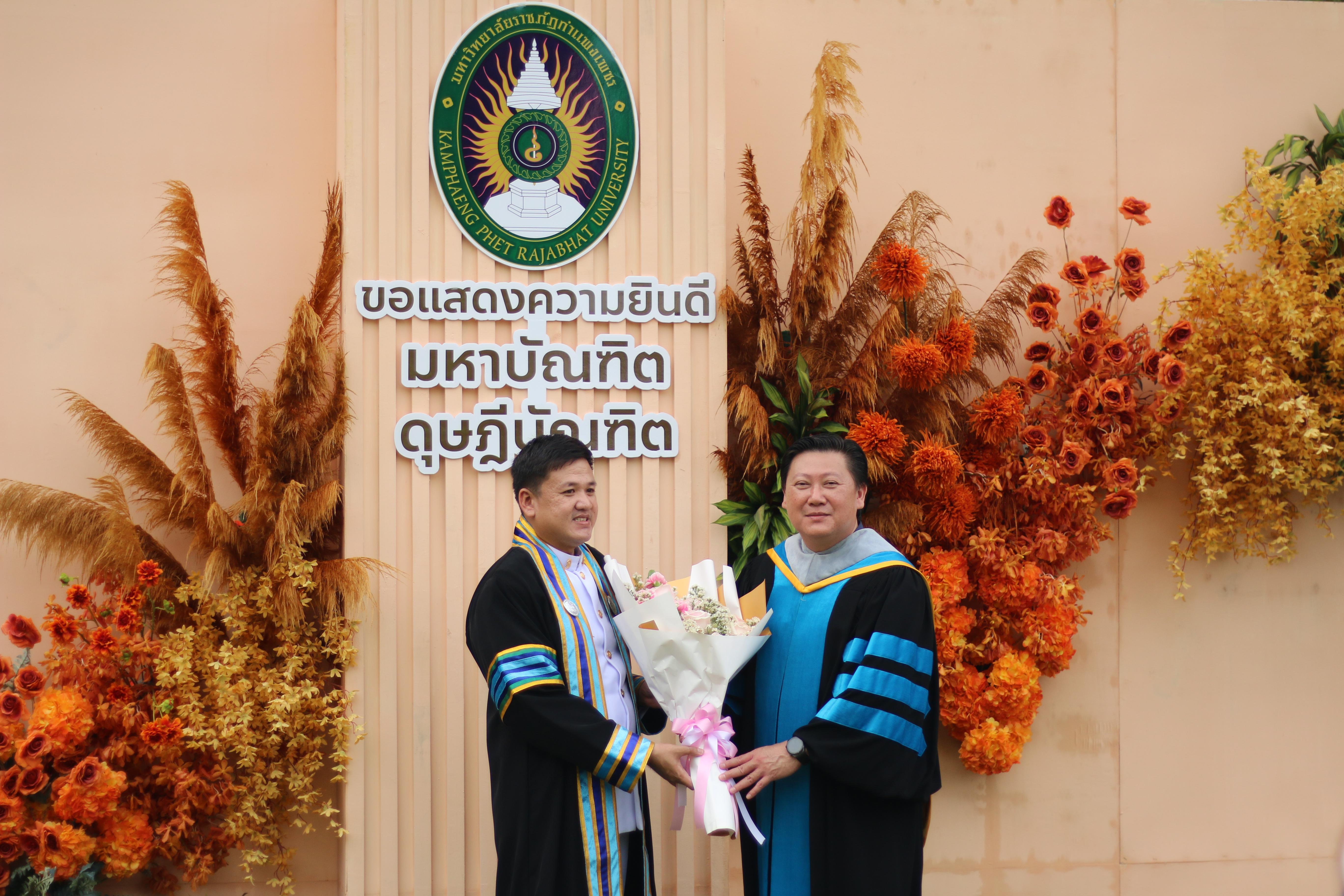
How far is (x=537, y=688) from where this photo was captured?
2600 millimetres

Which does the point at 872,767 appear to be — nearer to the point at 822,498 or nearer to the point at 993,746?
the point at 822,498

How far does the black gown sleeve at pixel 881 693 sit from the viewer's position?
2648 millimetres

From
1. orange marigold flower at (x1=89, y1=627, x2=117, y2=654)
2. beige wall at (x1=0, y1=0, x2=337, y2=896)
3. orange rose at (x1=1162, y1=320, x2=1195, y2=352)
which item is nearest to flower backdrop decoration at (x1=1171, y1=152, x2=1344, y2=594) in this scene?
orange rose at (x1=1162, y1=320, x2=1195, y2=352)

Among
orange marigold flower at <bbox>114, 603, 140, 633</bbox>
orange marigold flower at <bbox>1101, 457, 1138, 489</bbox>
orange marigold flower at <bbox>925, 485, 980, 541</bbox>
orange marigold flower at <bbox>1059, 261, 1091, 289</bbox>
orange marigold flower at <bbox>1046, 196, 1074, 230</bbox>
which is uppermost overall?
orange marigold flower at <bbox>1046, 196, 1074, 230</bbox>

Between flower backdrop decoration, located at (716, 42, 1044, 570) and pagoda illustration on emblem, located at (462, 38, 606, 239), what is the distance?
603 millimetres

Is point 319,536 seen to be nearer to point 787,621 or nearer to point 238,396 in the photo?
point 238,396

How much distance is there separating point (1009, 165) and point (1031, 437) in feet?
4.05

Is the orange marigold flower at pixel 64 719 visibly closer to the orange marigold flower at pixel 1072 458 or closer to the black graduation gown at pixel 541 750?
the black graduation gown at pixel 541 750

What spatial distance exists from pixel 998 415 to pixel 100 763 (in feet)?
10.3

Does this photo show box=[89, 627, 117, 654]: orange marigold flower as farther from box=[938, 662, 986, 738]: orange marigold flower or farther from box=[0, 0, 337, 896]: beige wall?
box=[938, 662, 986, 738]: orange marigold flower

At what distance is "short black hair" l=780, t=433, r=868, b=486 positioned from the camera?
2.79 m

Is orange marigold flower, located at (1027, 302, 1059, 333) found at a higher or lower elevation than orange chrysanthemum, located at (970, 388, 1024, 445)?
higher

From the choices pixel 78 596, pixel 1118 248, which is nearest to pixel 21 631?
pixel 78 596

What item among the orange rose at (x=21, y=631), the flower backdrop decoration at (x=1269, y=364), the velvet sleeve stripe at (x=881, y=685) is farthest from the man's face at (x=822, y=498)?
the orange rose at (x=21, y=631)
